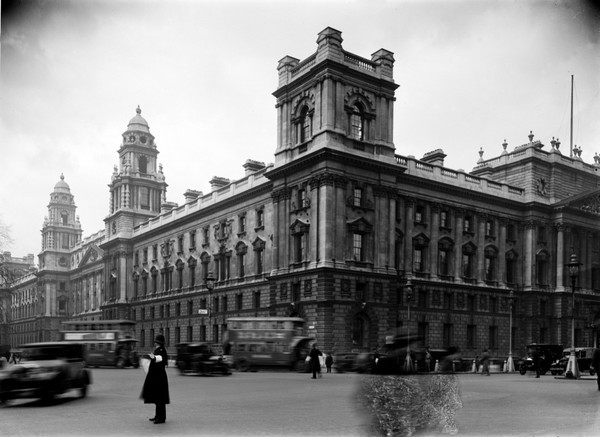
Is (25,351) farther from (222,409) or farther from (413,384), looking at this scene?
(413,384)

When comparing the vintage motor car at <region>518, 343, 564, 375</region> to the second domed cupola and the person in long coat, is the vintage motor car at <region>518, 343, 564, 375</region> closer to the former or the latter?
the person in long coat

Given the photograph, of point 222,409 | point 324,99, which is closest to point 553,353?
point 324,99

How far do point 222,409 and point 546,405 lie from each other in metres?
8.45

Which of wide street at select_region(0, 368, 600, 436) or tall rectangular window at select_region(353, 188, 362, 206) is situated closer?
wide street at select_region(0, 368, 600, 436)

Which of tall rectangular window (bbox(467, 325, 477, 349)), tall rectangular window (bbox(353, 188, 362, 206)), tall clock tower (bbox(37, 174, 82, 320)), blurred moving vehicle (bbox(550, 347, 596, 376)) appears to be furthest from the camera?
tall rectangular window (bbox(467, 325, 477, 349))

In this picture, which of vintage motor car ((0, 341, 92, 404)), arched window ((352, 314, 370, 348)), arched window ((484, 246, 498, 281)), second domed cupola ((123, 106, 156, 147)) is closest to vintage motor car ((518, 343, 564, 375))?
arched window ((352, 314, 370, 348))

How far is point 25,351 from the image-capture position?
1714cm

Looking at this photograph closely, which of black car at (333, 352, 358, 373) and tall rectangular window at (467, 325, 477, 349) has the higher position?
black car at (333, 352, 358, 373)

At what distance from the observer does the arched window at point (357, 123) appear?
4712cm

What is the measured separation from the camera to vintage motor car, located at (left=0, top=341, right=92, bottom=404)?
1588 centimetres

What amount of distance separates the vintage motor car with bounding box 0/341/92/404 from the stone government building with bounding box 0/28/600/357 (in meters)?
18.1

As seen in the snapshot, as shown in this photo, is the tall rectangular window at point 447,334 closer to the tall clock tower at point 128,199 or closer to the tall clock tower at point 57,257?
the tall clock tower at point 57,257

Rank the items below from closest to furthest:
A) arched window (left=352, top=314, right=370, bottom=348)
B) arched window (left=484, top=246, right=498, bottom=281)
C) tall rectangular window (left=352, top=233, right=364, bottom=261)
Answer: arched window (left=352, top=314, right=370, bottom=348)
tall rectangular window (left=352, top=233, right=364, bottom=261)
arched window (left=484, top=246, right=498, bottom=281)

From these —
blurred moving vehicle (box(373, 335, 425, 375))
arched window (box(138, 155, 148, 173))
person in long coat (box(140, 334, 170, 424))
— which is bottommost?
person in long coat (box(140, 334, 170, 424))
